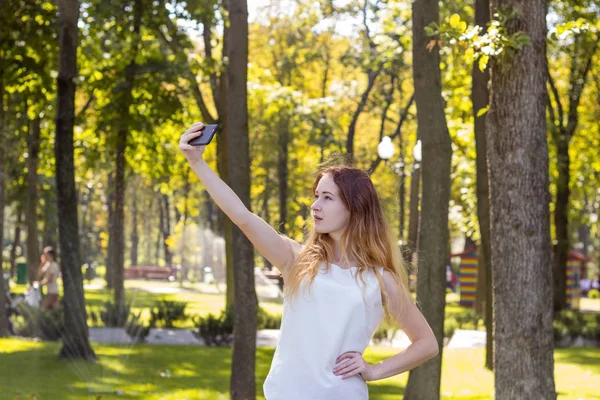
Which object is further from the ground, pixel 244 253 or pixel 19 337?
pixel 244 253

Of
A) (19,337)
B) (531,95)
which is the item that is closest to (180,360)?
(19,337)

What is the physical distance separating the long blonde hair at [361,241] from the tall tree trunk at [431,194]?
6980mm

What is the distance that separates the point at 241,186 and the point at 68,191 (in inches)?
213

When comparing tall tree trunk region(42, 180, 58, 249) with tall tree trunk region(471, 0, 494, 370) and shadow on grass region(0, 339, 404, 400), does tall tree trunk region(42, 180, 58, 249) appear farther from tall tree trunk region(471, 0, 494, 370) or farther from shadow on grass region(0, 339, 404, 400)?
tall tree trunk region(471, 0, 494, 370)

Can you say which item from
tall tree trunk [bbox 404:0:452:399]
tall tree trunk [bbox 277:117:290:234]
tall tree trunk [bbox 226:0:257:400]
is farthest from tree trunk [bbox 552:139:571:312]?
tall tree trunk [bbox 226:0:257:400]

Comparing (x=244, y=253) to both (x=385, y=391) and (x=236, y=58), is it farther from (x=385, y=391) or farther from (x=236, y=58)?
(x=385, y=391)

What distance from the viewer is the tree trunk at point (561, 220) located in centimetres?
2642

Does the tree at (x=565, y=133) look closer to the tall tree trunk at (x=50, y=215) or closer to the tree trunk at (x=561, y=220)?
the tree trunk at (x=561, y=220)

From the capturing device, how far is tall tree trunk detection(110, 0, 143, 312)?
1960 cm

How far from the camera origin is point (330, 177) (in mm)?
3988

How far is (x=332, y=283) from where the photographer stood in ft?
12.5

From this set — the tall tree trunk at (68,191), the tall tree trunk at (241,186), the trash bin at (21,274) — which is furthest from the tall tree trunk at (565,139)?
the trash bin at (21,274)

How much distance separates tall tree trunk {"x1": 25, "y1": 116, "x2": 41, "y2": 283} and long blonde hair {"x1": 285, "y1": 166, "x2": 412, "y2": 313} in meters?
21.6

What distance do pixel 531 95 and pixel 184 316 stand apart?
56.5 ft
